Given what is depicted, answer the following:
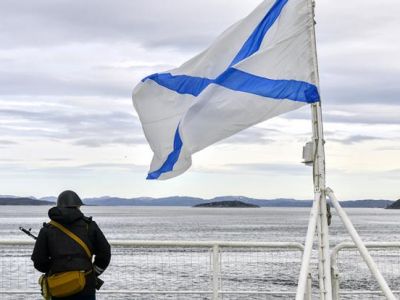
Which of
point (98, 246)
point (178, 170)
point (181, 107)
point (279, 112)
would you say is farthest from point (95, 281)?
point (279, 112)

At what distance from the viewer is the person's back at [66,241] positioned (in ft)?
20.9

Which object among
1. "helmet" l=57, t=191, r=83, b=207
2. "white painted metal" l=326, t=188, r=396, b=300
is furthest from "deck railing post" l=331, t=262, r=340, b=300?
"helmet" l=57, t=191, r=83, b=207

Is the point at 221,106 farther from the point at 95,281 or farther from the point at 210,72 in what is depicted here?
the point at 95,281

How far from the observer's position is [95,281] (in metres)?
6.64

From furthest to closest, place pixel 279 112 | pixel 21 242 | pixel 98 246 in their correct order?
pixel 21 242 < pixel 98 246 < pixel 279 112

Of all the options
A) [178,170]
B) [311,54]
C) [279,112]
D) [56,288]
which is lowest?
[56,288]

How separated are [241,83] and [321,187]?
38.9 inches

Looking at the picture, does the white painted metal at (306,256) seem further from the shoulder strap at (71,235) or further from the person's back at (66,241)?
the shoulder strap at (71,235)

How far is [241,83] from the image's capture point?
621 cm

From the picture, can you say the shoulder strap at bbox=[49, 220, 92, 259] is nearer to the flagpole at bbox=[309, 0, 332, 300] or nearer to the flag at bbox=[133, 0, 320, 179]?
the flag at bbox=[133, 0, 320, 179]

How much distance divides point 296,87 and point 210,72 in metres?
0.75

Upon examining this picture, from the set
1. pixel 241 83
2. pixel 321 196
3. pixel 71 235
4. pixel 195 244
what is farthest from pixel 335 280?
pixel 71 235

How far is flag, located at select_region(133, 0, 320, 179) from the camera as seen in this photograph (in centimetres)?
613

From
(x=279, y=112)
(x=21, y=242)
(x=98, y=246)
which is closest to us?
(x=279, y=112)
